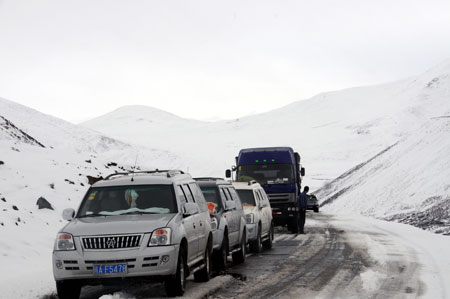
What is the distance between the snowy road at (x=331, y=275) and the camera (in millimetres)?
10905

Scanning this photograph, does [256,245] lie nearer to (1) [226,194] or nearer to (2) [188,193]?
(1) [226,194]

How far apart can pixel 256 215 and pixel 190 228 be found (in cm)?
732

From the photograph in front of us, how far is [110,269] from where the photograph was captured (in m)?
9.81

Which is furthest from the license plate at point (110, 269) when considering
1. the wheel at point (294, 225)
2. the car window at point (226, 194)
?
the wheel at point (294, 225)

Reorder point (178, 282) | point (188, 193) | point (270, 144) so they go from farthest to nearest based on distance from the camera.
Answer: point (270, 144)
point (188, 193)
point (178, 282)

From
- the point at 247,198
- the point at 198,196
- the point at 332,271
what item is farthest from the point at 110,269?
the point at 247,198

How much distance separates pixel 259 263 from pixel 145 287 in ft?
14.8

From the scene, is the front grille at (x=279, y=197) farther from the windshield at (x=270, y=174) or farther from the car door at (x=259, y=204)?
the car door at (x=259, y=204)

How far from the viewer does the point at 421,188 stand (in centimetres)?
4669

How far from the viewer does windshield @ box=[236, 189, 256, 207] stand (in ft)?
63.0

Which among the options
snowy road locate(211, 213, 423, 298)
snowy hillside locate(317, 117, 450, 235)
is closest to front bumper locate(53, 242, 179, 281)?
snowy road locate(211, 213, 423, 298)

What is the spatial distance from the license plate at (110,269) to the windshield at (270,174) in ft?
56.1

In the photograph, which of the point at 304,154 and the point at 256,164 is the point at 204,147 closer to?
the point at 304,154

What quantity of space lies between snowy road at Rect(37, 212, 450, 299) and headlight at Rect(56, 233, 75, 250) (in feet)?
2.89
